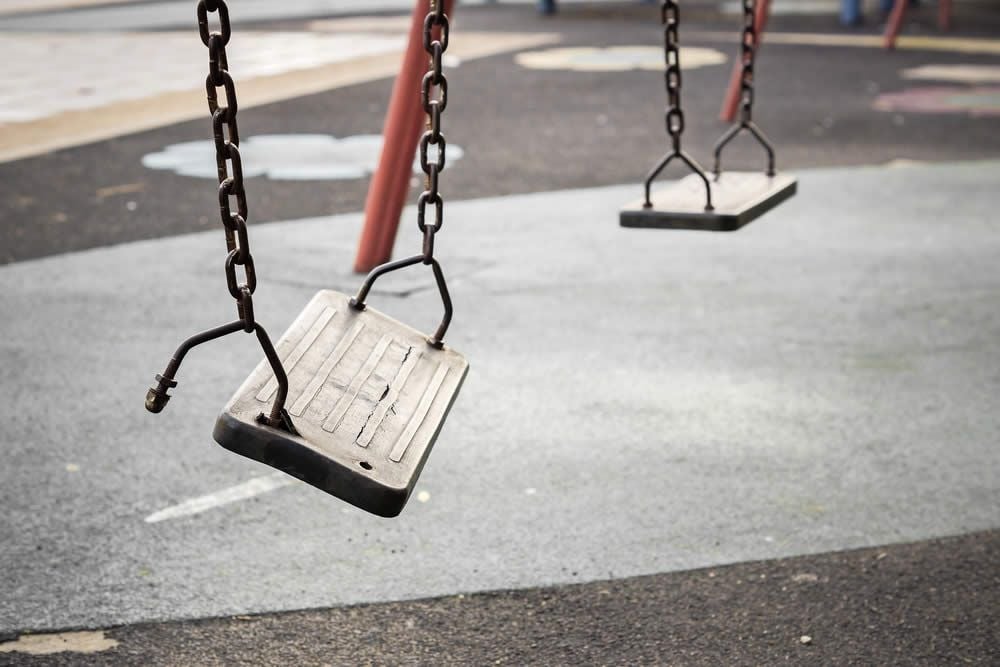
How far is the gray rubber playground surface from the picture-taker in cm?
261

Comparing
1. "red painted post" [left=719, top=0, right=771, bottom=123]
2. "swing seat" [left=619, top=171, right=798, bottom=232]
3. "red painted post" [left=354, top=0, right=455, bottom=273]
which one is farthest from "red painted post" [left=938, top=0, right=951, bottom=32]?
"swing seat" [left=619, top=171, right=798, bottom=232]

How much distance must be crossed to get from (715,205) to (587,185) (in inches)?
134

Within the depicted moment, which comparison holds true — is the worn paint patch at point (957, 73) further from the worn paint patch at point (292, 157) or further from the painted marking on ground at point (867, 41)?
the worn paint patch at point (292, 157)

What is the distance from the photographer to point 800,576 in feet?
8.30

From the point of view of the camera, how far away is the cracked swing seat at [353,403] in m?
1.86

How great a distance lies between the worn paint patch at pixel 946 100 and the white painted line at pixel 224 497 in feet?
23.2

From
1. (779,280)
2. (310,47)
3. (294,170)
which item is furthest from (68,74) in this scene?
(779,280)

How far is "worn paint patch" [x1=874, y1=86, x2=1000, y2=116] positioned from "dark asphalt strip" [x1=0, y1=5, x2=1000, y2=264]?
0.20 meters

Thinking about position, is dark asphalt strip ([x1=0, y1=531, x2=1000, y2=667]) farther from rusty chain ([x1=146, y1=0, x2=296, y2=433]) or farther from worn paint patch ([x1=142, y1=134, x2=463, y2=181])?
worn paint patch ([x1=142, y1=134, x2=463, y2=181])

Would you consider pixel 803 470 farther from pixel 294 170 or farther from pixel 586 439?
pixel 294 170

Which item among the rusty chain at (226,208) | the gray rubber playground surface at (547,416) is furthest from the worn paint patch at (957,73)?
the rusty chain at (226,208)

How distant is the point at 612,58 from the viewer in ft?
40.1

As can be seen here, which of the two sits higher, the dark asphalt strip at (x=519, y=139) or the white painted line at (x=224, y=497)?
the white painted line at (x=224, y=497)

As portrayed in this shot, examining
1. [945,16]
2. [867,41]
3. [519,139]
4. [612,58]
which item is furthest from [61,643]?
[945,16]
